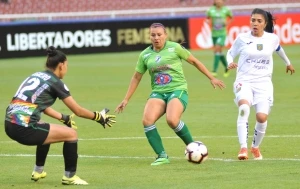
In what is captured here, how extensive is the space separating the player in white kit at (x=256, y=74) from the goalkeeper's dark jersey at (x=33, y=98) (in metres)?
3.19

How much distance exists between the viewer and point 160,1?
43.3 metres

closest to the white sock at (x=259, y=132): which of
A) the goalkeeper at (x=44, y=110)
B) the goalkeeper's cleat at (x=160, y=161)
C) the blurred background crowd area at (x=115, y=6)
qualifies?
the goalkeeper's cleat at (x=160, y=161)

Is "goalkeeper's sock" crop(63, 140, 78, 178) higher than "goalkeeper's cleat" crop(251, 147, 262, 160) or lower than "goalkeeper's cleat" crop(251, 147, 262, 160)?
higher

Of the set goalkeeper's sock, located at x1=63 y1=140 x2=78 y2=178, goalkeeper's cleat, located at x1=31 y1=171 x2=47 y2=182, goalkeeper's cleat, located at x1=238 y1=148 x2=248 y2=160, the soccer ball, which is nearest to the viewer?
goalkeeper's sock, located at x1=63 y1=140 x2=78 y2=178

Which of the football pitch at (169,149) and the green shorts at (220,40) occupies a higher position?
the football pitch at (169,149)

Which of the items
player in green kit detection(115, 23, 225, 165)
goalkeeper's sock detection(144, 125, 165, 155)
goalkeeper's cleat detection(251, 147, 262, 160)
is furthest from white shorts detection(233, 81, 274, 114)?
goalkeeper's sock detection(144, 125, 165, 155)

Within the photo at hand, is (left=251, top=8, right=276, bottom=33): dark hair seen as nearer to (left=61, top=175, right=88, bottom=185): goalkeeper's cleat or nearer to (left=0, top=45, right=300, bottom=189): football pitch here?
(left=0, top=45, right=300, bottom=189): football pitch

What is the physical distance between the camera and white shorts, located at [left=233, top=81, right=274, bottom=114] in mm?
12906

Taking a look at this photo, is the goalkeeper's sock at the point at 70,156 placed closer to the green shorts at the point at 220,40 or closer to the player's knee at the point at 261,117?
the player's knee at the point at 261,117

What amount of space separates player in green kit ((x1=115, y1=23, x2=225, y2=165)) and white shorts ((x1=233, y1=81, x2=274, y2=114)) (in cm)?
34

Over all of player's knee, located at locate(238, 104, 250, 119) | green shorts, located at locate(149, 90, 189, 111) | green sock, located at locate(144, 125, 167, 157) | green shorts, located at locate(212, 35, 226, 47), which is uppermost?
green shorts, located at locate(149, 90, 189, 111)

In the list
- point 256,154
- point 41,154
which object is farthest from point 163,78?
point 41,154

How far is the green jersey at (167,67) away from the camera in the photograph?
42.5ft

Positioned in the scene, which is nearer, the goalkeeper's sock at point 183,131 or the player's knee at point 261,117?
the goalkeeper's sock at point 183,131
